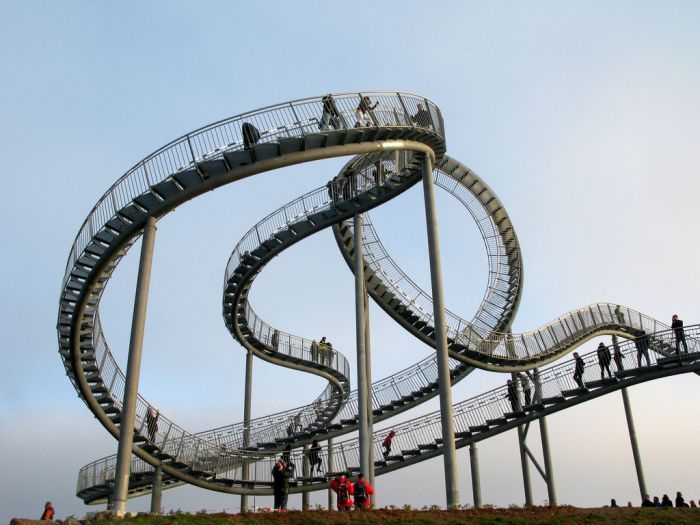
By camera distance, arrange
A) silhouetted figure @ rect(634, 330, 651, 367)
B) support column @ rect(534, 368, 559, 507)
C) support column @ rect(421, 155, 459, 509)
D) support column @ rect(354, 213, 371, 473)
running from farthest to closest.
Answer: support column @ rect(534, 368, 559, 507), silhouetted figure @ rect(634, 330, 651, 367), support column @ rect(354, 213, 371, 473), support column @ rect(421, 155, 459, 509)

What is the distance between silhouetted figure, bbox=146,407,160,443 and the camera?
20719mm

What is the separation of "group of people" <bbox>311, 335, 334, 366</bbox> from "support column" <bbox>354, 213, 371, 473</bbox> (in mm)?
8890

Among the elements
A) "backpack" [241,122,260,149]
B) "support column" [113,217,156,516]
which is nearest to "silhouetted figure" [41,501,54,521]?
"support column" [113,217,156,516]

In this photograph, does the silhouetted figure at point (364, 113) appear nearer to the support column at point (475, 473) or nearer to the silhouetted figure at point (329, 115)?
the silhouetted figure at point (329, 115)

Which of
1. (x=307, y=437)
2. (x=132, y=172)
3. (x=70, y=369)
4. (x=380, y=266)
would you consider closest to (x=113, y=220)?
(x=132, y=172)

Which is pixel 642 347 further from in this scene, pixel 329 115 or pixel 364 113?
pixel 329 115

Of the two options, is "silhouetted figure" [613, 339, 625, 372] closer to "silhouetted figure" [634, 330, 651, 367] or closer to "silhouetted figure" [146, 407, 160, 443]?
"silhouetted figure" [634, 330, 651, 367]

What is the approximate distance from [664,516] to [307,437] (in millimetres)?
14068

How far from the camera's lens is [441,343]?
18.4 meters

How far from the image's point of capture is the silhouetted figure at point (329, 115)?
709 inches

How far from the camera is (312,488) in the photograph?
Answer: 922 inches

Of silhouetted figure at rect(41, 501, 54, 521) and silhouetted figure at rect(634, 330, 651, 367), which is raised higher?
silhouetted figure at rect(634, 330, 651, 367)

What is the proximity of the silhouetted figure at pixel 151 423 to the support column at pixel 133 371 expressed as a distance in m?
4.35

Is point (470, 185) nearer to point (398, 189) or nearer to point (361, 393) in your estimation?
point (398, 189)
